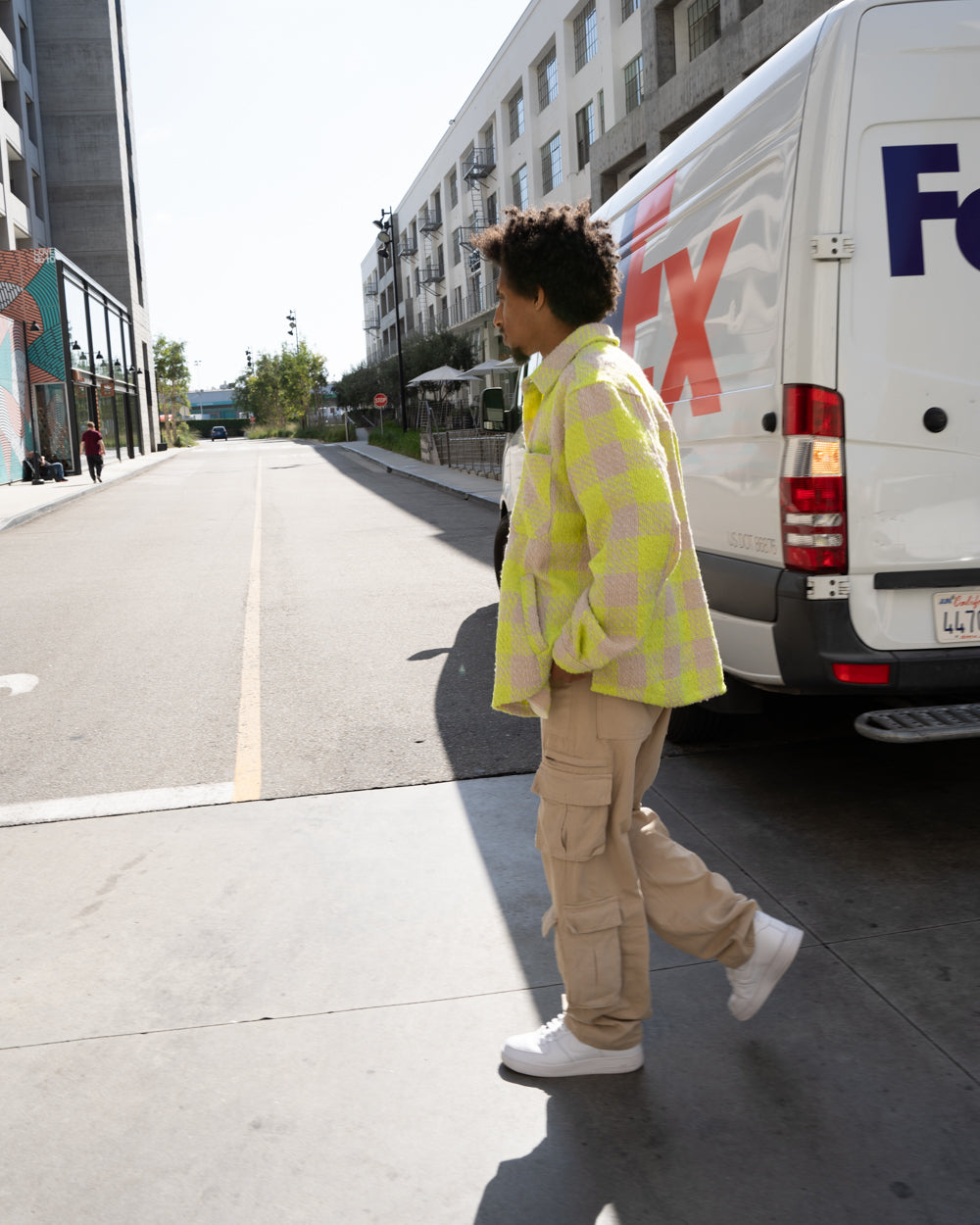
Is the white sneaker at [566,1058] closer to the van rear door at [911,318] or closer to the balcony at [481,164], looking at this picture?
the van rear door at [911,318]

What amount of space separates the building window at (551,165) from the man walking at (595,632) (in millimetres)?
40336

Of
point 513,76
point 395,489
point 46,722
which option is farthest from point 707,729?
point 513,76

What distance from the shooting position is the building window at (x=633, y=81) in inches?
1254

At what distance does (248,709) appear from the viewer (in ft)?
20.4

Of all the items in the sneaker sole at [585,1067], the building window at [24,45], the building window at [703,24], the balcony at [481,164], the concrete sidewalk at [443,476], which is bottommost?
the sneaker sole at [585,1067]

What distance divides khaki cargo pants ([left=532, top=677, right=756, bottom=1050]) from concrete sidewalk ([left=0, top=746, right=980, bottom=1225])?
0.22 meters

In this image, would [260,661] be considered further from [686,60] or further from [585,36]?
[585,36]

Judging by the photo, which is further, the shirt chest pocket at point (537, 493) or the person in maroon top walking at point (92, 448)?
the person in maroon top walking at point (92, 448)

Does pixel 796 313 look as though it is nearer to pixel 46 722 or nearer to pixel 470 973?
pixel 470 973

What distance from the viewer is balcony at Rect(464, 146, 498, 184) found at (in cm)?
4962

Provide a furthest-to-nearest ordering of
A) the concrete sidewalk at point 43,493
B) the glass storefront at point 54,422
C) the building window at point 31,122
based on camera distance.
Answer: the building window at point 31,122
the glass storefront at point 54,422
the concrete sidewalk at point 43,493

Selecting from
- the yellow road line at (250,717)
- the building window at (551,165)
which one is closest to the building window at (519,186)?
the building window at (551,165)

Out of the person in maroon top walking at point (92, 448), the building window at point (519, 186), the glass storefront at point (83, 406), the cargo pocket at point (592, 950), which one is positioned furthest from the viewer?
the building window at point (519, 186)

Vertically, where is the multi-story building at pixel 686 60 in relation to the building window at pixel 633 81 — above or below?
below
